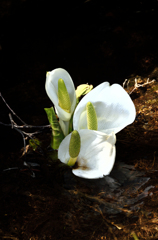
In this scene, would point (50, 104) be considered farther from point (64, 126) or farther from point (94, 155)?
point (94, 155)

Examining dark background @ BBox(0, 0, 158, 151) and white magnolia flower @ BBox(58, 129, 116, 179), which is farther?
dark background @ BBox(0, 0, 158, 151)

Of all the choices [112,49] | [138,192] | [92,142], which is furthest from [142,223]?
[112,49]

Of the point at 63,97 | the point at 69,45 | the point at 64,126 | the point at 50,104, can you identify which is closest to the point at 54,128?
the point at 64,126

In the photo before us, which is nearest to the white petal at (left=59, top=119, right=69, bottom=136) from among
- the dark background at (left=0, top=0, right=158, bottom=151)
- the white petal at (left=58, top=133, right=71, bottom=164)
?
the white petal at (left=58, top=133, right=71, bottom=164)

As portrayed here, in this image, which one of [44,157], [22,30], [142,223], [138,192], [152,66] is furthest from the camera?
[22,30]

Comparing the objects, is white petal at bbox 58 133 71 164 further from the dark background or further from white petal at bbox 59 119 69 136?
the dark background

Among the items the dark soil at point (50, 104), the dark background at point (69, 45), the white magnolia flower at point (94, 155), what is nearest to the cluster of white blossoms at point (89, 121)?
the white magnolia flower at point (94, 155)

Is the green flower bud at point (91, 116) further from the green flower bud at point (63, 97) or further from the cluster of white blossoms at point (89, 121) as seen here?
the green flower bud at point (63, 97)

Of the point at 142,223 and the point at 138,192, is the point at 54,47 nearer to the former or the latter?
the point at 138,192
